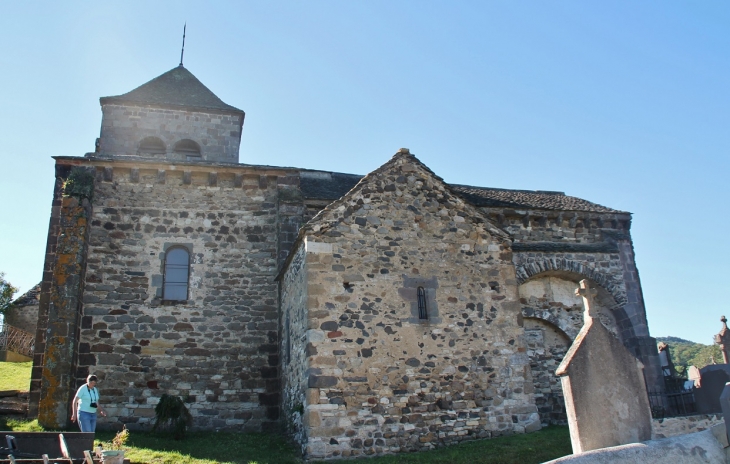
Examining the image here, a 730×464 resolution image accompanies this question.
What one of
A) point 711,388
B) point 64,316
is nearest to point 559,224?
point 711,388

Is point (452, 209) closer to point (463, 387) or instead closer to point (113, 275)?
point (463, 387)

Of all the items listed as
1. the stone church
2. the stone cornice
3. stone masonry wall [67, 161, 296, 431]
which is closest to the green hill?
the stone cornice

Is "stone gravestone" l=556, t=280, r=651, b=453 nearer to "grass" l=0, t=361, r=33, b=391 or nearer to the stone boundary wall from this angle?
the stone boundary wall

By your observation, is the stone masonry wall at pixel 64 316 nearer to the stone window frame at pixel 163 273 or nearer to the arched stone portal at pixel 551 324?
the stone window frame at pixel 163 273

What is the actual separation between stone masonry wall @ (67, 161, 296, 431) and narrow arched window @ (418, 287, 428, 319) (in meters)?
4.64

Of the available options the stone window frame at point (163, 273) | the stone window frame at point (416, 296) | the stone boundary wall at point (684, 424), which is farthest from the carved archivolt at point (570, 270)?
the stone window frame at point (163, 273)

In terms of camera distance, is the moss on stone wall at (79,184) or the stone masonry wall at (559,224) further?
the stone masonry wall at (559,224)

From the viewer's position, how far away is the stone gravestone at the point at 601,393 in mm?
7762

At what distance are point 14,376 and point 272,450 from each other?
11.9 metres

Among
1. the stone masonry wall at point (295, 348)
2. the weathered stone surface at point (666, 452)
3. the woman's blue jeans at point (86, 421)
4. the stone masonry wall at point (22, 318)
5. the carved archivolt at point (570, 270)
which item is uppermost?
the stone masonry wall at point (22, 318)

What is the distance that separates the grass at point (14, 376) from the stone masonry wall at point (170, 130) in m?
7.54

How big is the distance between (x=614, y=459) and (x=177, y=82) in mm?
20086

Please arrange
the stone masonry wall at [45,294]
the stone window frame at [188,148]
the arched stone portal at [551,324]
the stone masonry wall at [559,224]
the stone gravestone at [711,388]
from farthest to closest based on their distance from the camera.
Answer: the stone window frame at [188,148], the stone masonry wall at [559,224], the arched stone portal at [551,324], the stone gravestone at [711,388], the stone masonry wall at [45,294]

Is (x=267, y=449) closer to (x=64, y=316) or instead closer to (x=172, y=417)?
(x=172, y=417)
